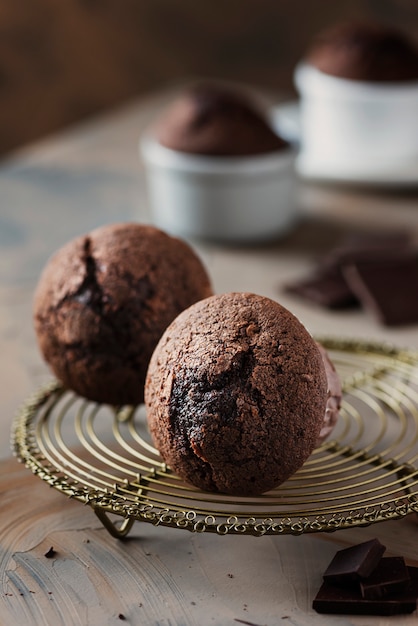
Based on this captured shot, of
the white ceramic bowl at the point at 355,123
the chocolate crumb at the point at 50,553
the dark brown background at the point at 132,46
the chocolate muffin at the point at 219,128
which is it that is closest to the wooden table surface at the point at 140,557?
the chocolate crumb at the point at 50,553

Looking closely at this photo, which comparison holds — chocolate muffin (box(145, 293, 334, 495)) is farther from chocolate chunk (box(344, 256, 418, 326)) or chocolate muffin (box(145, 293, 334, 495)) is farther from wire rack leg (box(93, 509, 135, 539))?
chocolate chunk (box(344, 256, 418, 326))

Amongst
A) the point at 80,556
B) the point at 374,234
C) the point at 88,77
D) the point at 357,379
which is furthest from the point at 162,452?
the point at 88,77

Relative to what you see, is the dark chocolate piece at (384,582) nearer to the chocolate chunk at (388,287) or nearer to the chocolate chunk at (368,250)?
the chocolate chunk at (388,287)

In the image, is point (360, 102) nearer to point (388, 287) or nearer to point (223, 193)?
point (223, 193)

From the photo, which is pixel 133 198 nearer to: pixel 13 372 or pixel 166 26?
pixel 13 372

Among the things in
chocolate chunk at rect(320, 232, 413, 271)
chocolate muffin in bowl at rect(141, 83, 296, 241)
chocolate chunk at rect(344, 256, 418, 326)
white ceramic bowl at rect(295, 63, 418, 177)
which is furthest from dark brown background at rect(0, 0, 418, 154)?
chocolate chunk at rect(344, 256, 418, 326)

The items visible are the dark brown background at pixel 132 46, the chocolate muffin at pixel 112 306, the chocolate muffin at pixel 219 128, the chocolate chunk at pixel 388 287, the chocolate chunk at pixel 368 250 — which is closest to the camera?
the chocolate muffin at pixel 112 306
